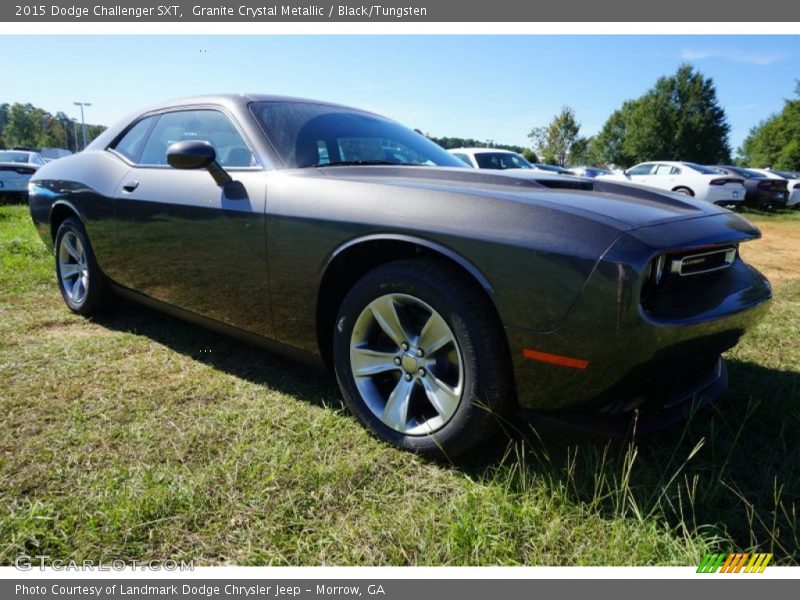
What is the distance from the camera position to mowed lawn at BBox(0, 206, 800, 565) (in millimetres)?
1634

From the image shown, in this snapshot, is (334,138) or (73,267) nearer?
(334,138)

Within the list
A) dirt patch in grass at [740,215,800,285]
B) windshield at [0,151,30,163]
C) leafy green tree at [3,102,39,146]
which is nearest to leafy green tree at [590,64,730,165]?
dirt patch in grass at [740,215,800,285]

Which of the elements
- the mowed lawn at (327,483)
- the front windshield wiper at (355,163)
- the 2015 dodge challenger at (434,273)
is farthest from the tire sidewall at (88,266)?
the front windshield wiper at (355,163)

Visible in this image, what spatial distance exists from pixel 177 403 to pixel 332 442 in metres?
0.87

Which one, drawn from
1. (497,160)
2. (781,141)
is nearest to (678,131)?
(781,141)

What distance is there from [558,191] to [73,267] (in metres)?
3.47

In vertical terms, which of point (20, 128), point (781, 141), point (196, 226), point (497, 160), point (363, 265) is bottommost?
point (363, 265)

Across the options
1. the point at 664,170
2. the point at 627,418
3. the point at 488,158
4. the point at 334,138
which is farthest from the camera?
the point at 664,170

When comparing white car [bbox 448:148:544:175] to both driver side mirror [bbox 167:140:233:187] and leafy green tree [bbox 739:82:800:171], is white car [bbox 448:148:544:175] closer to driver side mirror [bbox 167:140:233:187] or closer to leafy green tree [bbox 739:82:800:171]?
driver side mirror [bbox 167:140:233:187]

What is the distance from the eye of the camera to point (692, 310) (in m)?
1.80

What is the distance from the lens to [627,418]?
70.5 inches

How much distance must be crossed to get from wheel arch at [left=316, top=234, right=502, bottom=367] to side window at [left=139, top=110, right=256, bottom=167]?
0.75 m

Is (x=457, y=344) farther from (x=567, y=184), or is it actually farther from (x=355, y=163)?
(x=355, y=163)

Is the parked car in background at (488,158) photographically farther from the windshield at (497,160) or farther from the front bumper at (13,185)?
the front bumper at (13,185)
